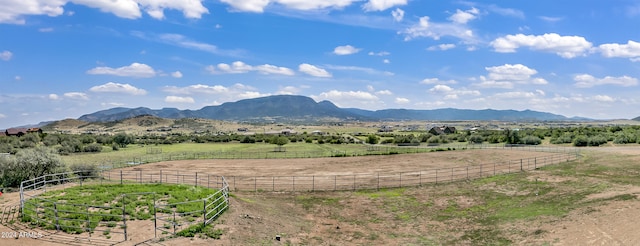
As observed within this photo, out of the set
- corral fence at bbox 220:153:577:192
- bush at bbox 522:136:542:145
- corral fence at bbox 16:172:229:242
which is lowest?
corral fence at bbox 220:153:577:192

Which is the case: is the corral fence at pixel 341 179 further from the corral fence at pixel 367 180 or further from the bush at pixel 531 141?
the bush at pixel 531 141

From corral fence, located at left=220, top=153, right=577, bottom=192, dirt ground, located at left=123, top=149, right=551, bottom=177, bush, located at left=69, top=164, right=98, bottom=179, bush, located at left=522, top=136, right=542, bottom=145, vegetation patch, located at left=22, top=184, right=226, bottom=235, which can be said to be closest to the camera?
vegetation patch, located at left=22, top=184, right=226, bottom=235

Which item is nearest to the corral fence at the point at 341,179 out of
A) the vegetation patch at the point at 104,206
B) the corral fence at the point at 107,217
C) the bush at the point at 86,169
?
the bush at the point at 86,169

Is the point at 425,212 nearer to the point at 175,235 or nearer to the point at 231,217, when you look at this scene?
the point at 231,217

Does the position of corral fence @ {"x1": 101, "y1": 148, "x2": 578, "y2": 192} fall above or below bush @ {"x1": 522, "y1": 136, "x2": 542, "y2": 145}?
below

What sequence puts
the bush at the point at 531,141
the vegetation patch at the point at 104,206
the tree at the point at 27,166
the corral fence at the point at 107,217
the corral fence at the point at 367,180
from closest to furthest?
the corral fence at the point at 107,217, the vegetation patch at the point at 104,206, the tree at the point at 27,166, the corral fence at the point at 367,180, the bush at the point at 531,141

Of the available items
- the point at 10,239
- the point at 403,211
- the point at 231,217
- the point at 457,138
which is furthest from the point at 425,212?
the point at 457,138

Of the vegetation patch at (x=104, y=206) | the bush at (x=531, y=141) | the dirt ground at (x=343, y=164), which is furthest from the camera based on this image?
the bush at (x=531, y=141)

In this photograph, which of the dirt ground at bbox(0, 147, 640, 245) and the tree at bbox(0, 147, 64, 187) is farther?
the tree at bbox(0, 147, 64, 187)

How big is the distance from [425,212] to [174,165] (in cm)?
3800

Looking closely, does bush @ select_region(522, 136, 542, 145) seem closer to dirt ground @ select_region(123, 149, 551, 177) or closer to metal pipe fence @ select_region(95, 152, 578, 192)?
dirt ground @ select_region(123, 149, 551, 177)

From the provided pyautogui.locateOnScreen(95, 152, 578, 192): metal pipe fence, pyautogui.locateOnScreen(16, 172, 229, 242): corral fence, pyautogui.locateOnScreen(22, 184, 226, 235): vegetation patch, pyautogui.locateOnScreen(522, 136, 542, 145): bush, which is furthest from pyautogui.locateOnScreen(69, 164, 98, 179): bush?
pyautogui.locateOnScreen(522, 136, 542, 145): bush

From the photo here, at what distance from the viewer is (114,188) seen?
26594 mm

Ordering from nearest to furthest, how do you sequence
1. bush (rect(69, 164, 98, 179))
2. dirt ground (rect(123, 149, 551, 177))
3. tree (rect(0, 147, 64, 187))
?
tree (rect(0, 147, 64, 187)) < bush (rect(69, 164, 98, 179)) < dirt ground (rect(123, 149, 551, 177))
